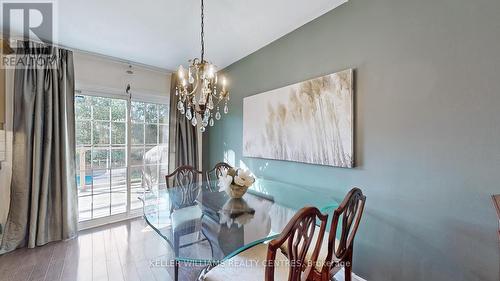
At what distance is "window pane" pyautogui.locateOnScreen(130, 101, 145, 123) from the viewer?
3391mm

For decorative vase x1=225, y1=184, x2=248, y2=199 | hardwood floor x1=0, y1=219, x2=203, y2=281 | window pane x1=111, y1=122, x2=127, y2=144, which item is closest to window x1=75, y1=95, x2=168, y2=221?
window pane x1=111, y1=122, x2=127, y2=144

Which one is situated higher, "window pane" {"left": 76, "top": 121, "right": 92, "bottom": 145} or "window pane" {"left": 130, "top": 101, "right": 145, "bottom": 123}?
"window pane" {"left": 130, "top": 101, "right": 145, "bottom": 123}

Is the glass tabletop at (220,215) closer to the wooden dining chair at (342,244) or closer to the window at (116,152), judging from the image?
the wooden dining chair at (342,244)

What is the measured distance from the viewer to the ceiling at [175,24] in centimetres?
193

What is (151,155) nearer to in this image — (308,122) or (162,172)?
(162,172)

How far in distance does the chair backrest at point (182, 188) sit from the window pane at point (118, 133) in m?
1.27

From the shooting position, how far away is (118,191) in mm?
3311

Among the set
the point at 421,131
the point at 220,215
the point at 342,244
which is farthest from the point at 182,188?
the point at 421,131

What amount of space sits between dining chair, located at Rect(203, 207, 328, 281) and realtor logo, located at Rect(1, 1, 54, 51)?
2677mm

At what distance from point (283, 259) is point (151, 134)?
3035 millimetres

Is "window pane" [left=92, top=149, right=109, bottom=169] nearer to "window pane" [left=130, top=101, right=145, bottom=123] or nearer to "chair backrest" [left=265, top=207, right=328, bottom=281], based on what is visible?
"window pane" [left=130, top=101, right=145, bottom=123]

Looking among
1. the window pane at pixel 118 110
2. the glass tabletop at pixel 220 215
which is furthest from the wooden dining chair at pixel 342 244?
the window pane at pixel 118 110

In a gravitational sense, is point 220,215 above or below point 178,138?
below

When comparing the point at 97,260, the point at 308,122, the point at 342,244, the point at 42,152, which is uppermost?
the point at 308,122
